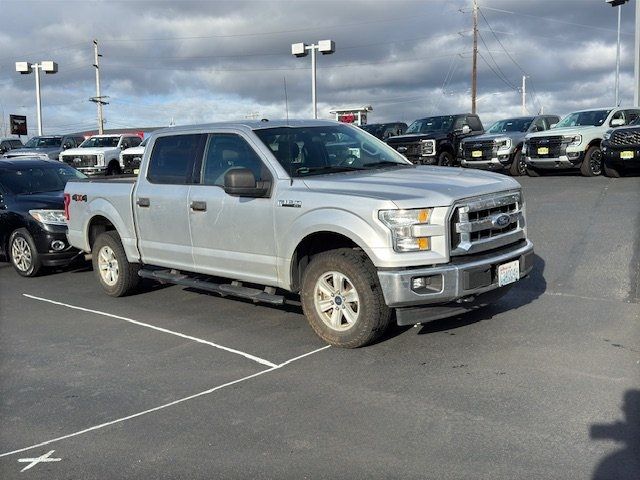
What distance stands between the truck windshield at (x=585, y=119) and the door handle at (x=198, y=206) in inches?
533

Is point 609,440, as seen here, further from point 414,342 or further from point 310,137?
point 310,137

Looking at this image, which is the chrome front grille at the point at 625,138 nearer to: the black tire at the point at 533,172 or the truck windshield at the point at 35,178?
the black tire at the point at 533,172

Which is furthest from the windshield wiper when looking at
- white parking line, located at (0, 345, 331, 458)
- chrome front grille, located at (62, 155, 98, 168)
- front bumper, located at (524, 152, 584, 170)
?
chrome front grille, located at (62, 155, 98, 168)

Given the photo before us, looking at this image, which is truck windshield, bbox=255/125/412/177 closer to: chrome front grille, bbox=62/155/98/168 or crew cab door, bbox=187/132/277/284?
crew cab door, bbox=187/132/277/284

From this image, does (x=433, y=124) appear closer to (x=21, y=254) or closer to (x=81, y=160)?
(x=81, y=160)

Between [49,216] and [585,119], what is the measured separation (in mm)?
13829

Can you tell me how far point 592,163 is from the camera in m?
16.6

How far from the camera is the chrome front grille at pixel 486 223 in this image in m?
5.33

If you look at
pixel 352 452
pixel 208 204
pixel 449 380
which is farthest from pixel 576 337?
pixel 208 204

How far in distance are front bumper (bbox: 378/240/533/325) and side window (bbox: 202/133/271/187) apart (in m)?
1.80

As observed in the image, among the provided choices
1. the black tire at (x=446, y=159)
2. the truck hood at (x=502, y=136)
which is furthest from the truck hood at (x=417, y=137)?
the truck hood at (x=502, y=136)

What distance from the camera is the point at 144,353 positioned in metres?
5.88

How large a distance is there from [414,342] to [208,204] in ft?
8.06

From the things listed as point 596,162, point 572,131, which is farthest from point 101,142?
point 596,162
